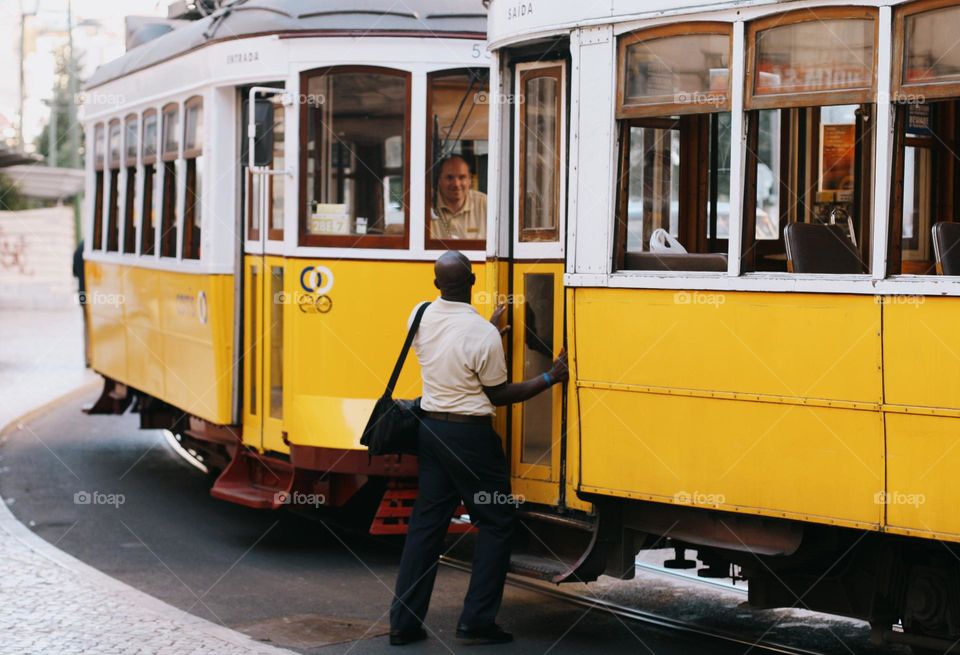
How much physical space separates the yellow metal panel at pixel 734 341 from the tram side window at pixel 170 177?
17.5 feet

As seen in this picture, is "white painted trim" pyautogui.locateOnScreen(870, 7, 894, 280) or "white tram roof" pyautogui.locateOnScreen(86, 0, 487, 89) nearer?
"white painted trim" pyautogui.locateOnScreen(870, 7, 894, 280)

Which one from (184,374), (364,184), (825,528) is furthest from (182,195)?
(825,528)

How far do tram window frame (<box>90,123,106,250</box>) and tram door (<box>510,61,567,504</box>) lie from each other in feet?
24.5

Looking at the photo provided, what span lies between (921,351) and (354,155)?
14.7ft

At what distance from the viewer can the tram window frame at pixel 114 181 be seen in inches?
531

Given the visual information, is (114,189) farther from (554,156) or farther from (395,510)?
(554,156)

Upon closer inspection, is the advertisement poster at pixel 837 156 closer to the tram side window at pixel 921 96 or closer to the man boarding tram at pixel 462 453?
the tram side window at pixel 921 96

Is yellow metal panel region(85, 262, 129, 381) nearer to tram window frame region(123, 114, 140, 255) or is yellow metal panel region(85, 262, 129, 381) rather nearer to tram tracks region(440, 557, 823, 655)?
tram window frame region(123, 114, 140, 255)

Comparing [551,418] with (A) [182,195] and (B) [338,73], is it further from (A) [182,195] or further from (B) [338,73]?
(A) [182,195]

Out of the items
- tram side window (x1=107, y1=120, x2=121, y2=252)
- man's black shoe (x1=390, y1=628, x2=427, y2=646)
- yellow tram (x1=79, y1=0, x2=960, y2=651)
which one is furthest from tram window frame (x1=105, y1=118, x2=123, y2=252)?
man's black shoe (x1=390, y1=628, x2=427, y2=646)

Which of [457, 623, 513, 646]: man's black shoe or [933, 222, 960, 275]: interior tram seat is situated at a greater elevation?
[933, 222, 960, 275]: interior tram seat

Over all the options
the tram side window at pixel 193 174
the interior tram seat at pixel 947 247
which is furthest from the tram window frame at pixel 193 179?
the interior tram seat at pixel 947 247

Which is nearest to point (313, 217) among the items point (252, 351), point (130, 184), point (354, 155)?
point (354, 155)

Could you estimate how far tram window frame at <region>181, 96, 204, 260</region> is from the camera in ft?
35.4
